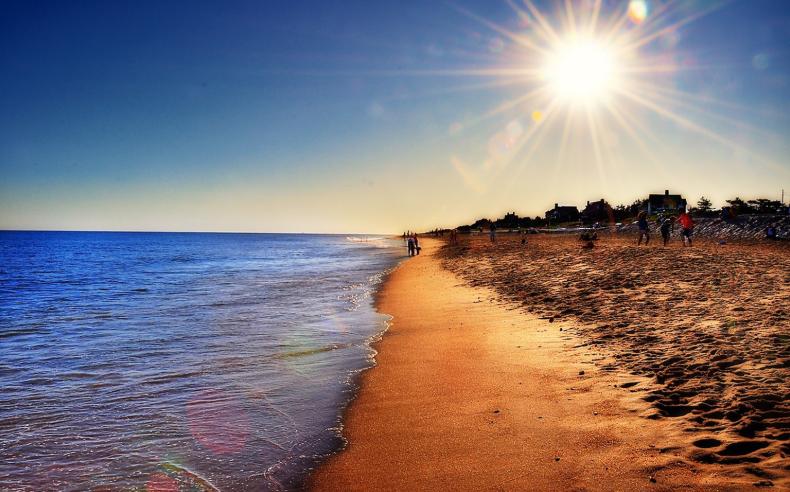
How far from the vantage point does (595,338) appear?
8.83m

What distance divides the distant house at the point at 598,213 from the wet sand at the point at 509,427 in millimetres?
69110

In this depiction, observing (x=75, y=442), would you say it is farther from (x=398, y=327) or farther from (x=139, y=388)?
(x=398, y=327)

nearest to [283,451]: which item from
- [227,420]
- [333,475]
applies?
[333,475]

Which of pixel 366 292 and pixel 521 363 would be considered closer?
pixel 521 363

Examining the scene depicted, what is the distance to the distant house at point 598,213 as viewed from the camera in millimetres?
71975

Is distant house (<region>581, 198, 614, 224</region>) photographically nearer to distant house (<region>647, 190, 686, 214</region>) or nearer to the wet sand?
distant house (<region>647, 190, 686, 214</region>)

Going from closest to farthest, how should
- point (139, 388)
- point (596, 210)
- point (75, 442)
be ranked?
point (75, 442)
point (139, 388)
point (596, 210)

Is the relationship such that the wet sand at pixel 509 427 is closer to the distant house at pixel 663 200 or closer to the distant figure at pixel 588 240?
the distant figure at pixel 588 240

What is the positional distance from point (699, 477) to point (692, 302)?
7.81 m

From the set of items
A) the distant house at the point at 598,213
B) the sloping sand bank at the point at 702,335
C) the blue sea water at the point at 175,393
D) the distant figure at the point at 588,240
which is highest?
the distant house at the point at 598,213

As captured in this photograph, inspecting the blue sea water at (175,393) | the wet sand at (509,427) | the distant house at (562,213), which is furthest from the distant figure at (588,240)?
the distant house at (562,213)

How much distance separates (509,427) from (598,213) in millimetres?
81375

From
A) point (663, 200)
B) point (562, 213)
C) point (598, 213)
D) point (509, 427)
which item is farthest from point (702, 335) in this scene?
point (562, 213)

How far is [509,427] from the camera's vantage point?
17.7 feet
